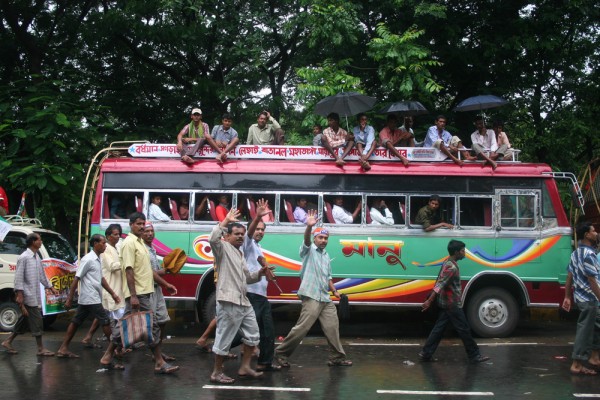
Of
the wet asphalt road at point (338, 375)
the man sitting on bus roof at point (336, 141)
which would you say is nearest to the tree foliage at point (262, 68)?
the man sitting on bus roof at point (336, 141)

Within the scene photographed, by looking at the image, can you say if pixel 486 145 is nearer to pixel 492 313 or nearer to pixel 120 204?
pixel 492 313

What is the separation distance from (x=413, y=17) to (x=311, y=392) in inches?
394

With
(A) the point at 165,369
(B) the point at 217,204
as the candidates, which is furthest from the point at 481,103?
(A) the point at 165,369

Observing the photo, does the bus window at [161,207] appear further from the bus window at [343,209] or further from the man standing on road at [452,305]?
the man standing on road at [452,305]

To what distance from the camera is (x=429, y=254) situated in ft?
39.4

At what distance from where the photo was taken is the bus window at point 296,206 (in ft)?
40.1

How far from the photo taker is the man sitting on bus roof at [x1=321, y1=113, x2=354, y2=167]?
40.2 ft

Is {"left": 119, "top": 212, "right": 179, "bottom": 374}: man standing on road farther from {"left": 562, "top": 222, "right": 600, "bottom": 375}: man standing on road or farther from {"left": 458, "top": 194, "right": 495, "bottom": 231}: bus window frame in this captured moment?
{"left": 458, "top": 194, "right": 495, "bottom": 231}: bus window frame

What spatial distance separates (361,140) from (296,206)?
160 centimetres

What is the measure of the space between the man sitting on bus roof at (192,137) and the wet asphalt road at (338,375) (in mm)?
3072

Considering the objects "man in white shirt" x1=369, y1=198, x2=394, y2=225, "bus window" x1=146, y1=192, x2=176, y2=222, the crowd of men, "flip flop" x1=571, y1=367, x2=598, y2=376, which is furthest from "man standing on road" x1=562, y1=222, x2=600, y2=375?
"bus window" x1=146, y1=192, x2=176, y2=222

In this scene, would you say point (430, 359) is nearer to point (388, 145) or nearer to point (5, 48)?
point (388, 145)

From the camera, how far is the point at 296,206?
40.2 ft

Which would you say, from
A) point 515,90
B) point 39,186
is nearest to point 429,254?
point 515,90
